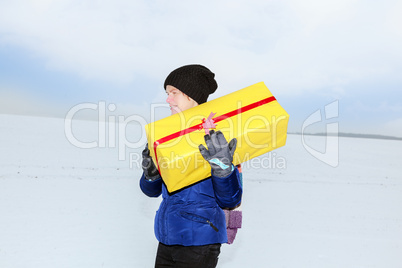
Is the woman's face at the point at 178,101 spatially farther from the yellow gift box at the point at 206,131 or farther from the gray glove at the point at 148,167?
the gray glove at the point at 148,167

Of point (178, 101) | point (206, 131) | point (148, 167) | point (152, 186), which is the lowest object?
point (152, 186)

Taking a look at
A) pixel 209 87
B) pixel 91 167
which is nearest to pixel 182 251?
pixel 209 87

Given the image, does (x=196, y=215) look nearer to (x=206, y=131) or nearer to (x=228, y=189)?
(x=228, y=189)

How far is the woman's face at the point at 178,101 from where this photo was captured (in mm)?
1813

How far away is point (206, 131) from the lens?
5.17 ft

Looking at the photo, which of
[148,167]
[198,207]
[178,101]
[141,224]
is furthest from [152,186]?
[141,224]

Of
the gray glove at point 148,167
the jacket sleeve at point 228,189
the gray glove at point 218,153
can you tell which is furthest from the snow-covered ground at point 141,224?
the gray glove at point 218,153

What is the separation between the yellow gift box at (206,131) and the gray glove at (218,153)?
5 centimetres

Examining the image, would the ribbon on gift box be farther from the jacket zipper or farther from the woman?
the jacket zipper

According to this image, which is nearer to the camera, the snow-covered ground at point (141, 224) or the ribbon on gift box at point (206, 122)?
the ribbon on gift box at point (206, 122)

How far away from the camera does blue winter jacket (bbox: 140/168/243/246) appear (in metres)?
1.59

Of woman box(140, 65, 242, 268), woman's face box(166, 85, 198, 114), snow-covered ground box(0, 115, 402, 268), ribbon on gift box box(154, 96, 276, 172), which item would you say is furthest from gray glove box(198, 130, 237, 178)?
snow-covered ground box(0, 115, 402, 268)

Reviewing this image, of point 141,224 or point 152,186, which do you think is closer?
point 152,186

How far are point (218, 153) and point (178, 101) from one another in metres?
0.46
